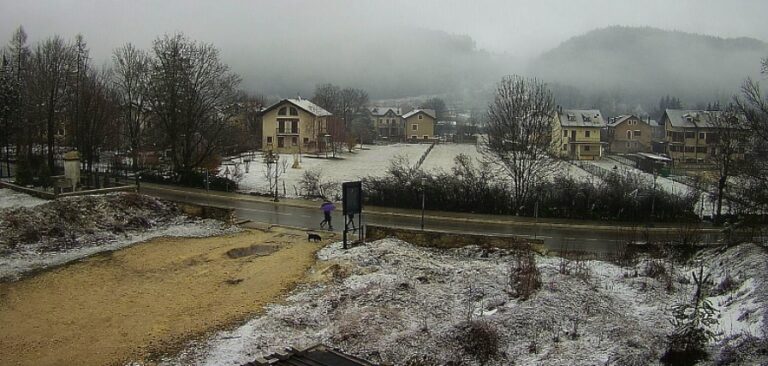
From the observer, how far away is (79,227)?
23.8m

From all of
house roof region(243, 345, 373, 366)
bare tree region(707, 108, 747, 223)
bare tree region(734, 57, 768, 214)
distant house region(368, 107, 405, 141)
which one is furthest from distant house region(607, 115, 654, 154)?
house roof region(243, 345, 373, 366)

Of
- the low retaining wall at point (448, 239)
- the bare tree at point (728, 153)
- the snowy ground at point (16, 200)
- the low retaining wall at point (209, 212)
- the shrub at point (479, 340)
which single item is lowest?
the shrub at point (479, 340)

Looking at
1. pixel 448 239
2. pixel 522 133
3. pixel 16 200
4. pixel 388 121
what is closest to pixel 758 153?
pixel 522 133

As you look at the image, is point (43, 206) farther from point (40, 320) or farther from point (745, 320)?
point (745, 320)

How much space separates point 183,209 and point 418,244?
12.8m

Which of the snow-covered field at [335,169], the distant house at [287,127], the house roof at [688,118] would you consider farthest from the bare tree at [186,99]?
the house roof at [688,118]

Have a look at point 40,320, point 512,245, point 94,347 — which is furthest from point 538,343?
point 40,320

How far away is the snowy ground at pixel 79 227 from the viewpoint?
20.8m

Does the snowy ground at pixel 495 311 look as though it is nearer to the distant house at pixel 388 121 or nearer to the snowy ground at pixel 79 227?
the snowy ground at pixel 79 227

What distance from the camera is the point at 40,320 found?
49.1 feet

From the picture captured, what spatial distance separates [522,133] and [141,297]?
2101 centimetres

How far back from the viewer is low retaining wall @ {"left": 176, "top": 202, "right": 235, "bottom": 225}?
2688 centimetres

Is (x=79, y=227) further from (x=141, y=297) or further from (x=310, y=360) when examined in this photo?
(x=310, y=360)

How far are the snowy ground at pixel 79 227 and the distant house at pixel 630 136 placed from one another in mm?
66615
